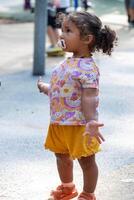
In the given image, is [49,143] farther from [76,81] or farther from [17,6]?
[17,6]

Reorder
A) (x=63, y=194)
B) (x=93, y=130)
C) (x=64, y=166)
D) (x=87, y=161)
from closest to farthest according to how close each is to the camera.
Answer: (x=93, y=130) → (x=87, y=161) → (x=64, y=166) → (x=63, y=194)

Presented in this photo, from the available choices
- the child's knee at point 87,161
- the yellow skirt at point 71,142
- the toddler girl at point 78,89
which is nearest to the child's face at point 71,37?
the toddler girl at point 78,89

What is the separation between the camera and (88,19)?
12.6ft

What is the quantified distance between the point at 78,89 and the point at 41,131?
6.88ft

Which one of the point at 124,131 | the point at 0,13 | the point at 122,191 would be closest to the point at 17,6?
the point at 0,13

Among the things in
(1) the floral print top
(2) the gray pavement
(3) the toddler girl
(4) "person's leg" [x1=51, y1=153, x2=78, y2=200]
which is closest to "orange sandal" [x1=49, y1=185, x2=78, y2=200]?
(4) "person's leg" [x1=51, y1=153, x2=78, y2=200]

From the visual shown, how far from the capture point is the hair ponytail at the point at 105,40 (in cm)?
386

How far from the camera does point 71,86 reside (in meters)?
3.85

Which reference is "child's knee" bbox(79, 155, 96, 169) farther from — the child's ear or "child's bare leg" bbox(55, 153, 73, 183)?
the child's ear

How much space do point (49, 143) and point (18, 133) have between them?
1849 millimetres

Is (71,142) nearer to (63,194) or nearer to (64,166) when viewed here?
(64,166)

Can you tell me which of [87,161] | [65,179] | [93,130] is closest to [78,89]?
[93,130]

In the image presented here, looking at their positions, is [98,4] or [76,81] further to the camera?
[98,4]

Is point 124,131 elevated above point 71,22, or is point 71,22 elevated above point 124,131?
point 71,22
